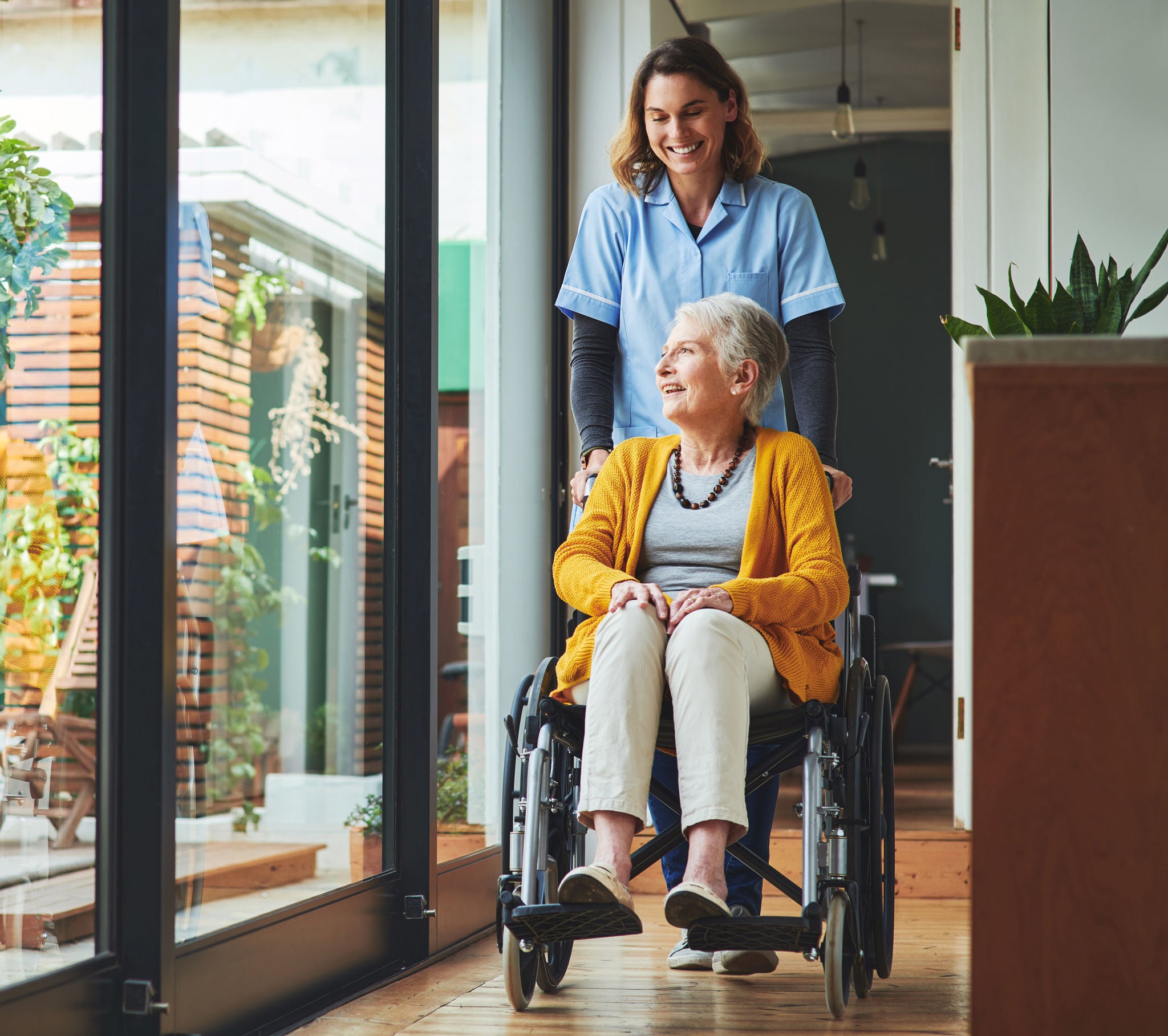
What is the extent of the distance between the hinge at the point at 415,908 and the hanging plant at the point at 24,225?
4.17ft

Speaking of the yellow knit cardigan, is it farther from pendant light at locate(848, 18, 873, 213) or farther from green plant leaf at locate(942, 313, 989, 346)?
pendant light at locate(848, 18, 873, 213)

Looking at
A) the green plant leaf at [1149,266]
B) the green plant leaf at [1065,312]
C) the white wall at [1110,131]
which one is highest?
the white wall at [1110,131]

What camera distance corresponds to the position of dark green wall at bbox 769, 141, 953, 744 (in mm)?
7141

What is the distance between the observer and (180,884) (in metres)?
1.75

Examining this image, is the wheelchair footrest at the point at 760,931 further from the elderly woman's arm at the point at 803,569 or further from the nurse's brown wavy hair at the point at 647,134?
the nurse's brown wavy hair at the point at 647,134

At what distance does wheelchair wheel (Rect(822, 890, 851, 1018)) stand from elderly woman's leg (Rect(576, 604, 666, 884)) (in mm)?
277

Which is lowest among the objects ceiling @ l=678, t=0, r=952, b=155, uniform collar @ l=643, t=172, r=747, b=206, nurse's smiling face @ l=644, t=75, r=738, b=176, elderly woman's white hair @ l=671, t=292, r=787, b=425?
→ elderly woman's white hair @ l=671, t=292, r=787, b=425

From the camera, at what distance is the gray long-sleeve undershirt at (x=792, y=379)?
236cm

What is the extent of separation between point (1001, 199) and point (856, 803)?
199 centimetres

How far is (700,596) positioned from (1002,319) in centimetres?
122

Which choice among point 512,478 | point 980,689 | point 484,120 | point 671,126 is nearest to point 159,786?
point 980,689

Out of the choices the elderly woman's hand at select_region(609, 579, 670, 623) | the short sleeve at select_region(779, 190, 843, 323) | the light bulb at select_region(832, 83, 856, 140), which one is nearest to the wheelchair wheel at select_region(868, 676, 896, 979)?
the elderly woman's hand at select_region(609, 579, 670, 623)

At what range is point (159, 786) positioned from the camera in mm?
1607

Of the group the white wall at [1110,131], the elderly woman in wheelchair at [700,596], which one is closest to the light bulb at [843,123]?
the white wall at [1110,131]
